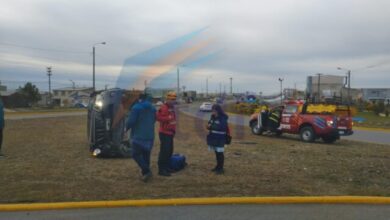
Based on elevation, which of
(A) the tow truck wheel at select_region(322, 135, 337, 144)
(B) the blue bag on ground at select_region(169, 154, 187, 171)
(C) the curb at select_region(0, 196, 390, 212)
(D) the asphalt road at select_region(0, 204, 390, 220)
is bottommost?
(A) the tow truck wheel at select_region(322, 135, 337, 144)

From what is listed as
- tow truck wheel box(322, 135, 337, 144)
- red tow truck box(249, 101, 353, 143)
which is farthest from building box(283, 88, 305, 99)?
tow truck wheel box(322, 135, 337, 144)

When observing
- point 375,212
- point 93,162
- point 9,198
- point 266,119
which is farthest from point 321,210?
point 266,119

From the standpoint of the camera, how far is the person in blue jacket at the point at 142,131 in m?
8.39

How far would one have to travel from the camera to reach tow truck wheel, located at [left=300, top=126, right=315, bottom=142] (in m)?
18.9

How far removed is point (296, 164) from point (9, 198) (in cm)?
634

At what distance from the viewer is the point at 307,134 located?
62.7ft

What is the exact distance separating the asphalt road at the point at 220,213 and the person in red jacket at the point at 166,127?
2195mm

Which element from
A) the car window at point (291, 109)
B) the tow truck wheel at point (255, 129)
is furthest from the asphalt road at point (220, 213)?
the tow truck wheel at point (255, 129)

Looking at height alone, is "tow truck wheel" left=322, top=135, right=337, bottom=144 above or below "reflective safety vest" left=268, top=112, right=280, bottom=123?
below

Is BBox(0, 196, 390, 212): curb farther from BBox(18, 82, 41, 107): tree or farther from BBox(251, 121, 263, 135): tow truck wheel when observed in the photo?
BBox(18, 82, 41, 107): tree

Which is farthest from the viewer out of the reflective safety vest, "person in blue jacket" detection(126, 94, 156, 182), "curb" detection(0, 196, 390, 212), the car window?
the reflective safety vest

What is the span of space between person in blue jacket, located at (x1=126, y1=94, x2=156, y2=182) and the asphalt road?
1.64 metres

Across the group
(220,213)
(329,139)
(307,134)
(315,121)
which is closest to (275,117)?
(307,134)

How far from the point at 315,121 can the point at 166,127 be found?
1125cm
